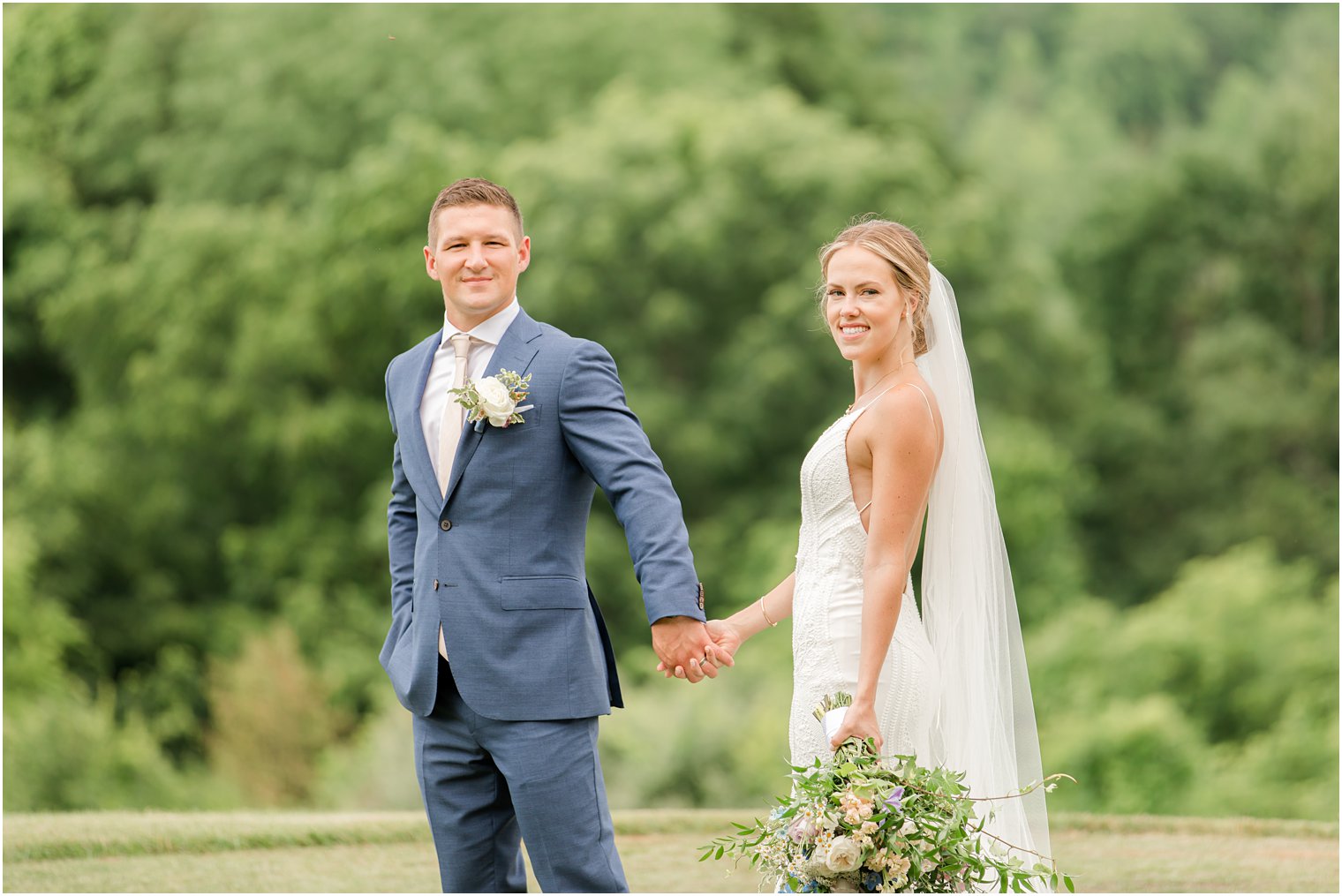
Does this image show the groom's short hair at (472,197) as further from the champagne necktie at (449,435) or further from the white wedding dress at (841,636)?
the white wedding dress at (841,636)

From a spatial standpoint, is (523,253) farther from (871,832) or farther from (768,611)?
(871,832)

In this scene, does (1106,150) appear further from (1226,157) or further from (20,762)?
(20,762)

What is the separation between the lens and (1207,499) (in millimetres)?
20891

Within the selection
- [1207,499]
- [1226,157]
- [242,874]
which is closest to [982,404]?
[1207,499]

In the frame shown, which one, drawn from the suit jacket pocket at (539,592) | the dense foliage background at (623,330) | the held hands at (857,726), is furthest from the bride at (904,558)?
the dense foliage background at (623,330)

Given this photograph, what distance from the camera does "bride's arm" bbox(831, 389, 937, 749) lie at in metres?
3.72

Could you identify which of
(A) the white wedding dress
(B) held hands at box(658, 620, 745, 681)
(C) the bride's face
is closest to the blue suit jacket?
(B) held hands at box(658, 620, 745, 681)

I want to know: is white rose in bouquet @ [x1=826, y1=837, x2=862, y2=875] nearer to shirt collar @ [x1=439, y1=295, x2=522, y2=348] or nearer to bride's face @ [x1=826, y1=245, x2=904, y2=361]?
bride's face @ [x1=826, y1=245, x2=904, y2=361]

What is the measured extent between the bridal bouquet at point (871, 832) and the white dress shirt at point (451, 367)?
1240 millimetres

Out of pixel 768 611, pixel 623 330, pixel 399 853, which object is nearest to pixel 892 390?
pixel 768 611

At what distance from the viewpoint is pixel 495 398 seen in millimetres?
3777

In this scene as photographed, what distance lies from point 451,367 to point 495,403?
33 centimetres

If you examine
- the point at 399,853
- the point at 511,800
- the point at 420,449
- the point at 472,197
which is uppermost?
the point at 472,197

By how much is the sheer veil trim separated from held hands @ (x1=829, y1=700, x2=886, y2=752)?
10.8 inches
